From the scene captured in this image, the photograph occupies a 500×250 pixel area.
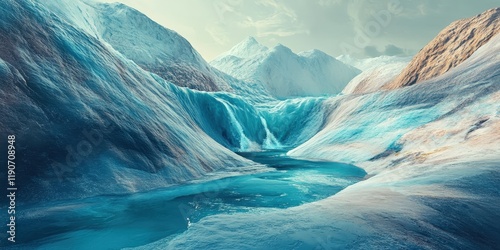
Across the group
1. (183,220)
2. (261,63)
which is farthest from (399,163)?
(261,63)

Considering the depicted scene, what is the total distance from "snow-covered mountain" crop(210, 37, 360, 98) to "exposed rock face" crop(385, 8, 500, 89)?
61.1 m

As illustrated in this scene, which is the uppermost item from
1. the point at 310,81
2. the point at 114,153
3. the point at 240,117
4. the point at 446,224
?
the point at 310,81

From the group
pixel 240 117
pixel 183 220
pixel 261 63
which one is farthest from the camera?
pixel 261 63

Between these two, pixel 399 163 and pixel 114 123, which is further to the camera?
pixel 399 163

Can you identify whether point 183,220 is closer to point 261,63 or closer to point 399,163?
point 399,163

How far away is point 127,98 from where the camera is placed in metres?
15.5

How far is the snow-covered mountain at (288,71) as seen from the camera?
109 m

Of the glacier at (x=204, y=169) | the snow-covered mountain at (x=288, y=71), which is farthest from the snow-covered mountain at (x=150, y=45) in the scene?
the snow-covered mountain at (x=288, y=71)

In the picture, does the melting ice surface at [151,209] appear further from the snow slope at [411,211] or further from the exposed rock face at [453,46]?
the exposed rock face at [453,46]

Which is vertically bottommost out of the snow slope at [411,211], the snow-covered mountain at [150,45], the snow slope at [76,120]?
the snow slope at [411,211]

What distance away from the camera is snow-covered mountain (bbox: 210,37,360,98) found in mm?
109438

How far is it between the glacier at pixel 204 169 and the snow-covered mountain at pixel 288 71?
7797 centimetres

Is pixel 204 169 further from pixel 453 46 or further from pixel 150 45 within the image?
pixel 150 45

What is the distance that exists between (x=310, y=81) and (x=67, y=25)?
381ft
